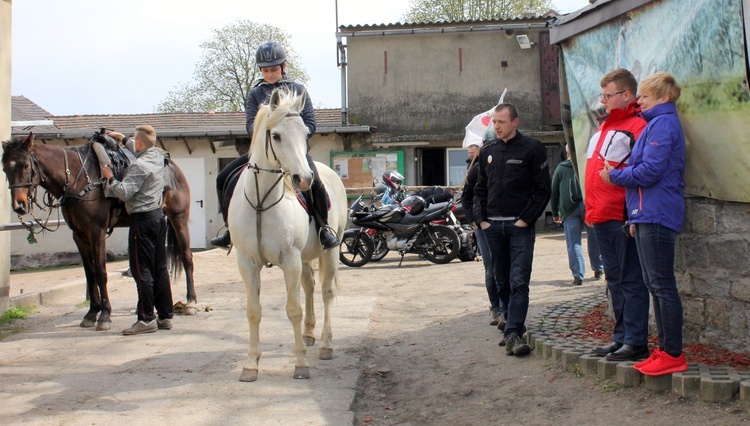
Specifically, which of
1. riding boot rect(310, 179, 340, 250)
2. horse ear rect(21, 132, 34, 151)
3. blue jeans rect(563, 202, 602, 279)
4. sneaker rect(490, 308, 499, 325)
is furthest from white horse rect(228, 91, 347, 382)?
blue jeans rect(563, 202, 602, 279)

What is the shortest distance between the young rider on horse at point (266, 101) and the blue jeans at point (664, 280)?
284 cm

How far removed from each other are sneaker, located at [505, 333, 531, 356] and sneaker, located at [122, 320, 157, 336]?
3.89 m

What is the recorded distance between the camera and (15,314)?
937 cm

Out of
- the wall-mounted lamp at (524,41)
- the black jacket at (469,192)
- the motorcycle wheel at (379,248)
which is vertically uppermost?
the wall-mounted lamp at (524,41)

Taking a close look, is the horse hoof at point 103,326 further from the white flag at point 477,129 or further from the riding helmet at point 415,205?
the riding helmet at point 415,205

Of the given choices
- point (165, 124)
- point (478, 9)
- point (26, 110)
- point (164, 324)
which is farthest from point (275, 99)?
point (478, 9)

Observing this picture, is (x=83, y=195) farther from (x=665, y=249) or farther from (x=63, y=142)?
(x=63, y=142)

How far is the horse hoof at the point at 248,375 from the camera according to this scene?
233 inches

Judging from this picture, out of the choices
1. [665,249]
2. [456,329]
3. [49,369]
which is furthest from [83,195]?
[665,249]

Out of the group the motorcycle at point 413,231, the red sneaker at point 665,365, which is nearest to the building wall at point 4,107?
the motorcycle at point 413,231

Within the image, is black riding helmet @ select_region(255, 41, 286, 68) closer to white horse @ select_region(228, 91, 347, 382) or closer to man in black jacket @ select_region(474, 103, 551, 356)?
white horse @ select_region(228, 91, 347, 382)

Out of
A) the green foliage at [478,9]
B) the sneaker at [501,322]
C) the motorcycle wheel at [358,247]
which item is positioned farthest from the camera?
the green foliage at [478,9]

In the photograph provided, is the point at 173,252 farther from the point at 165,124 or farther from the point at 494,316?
the point at 165,124

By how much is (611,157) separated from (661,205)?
0.53 metres
